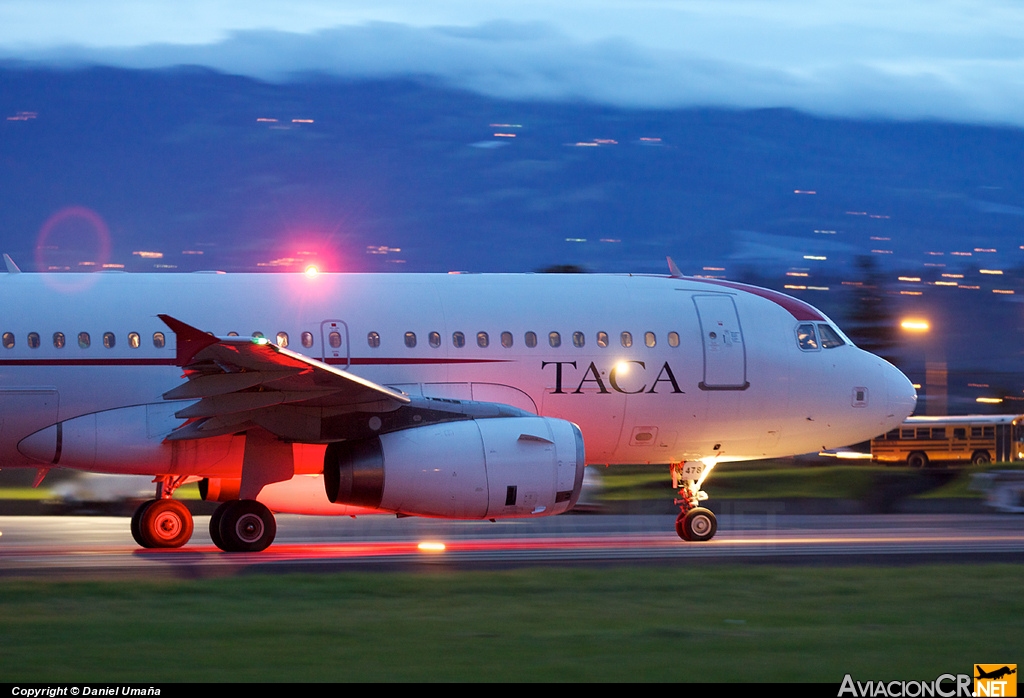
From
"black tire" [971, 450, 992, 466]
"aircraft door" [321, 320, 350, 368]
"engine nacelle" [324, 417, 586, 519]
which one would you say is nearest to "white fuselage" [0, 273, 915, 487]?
"aircraft door" [321, 320, 350, 368]

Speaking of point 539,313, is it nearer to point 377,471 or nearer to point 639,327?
point 639,327

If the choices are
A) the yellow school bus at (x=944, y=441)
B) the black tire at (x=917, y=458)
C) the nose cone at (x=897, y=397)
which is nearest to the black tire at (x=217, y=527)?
the nose cone at (x=897, y=397)

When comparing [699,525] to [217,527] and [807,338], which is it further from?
[217,527]

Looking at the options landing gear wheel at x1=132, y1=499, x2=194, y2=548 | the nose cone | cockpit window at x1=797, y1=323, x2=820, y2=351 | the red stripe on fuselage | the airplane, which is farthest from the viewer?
the red stripe on fuselage

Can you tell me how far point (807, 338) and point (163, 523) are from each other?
907 centimetres

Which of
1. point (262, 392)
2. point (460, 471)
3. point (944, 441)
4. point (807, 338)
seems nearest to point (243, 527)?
point (262, 392)

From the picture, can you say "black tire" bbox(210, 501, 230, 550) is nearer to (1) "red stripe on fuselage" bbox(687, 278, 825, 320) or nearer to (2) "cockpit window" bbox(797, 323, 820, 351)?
(1) "red stripe on fuselage" bbox(687, 278, 825, 320)

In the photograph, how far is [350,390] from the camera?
14.5 meters

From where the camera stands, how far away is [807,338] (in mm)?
17656

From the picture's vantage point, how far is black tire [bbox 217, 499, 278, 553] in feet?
49.7

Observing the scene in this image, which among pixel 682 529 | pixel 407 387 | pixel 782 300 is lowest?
pixel 682 529

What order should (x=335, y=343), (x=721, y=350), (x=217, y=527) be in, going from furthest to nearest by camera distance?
(x=721, y=350), (x=335, y=343), (x=217, y=527)

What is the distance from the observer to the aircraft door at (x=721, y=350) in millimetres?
17047

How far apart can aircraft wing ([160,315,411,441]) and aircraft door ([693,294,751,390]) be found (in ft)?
14.7
